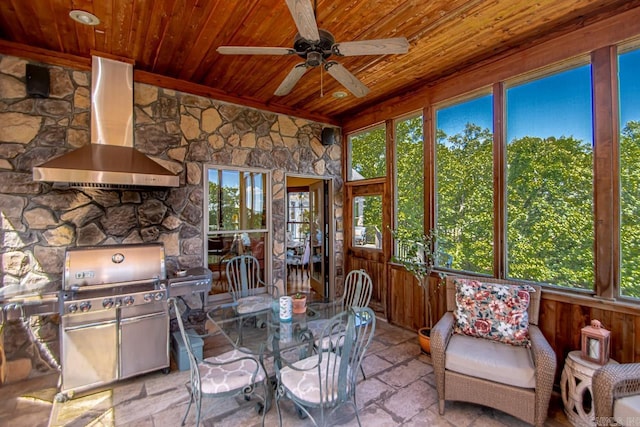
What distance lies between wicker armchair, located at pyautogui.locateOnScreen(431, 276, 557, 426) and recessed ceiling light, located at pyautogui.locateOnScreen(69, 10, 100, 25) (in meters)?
3.80

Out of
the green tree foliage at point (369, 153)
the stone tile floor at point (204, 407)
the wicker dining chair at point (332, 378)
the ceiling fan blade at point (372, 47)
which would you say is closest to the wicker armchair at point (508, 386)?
the stone tile floor at point (204, 407)

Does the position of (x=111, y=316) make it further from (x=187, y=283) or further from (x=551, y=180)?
(x=551, y=180)

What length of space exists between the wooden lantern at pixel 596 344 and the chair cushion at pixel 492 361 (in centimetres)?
37

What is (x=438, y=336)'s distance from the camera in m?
2.41

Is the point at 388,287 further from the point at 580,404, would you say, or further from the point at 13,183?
the point at 13,183

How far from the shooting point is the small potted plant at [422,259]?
343 centimetres

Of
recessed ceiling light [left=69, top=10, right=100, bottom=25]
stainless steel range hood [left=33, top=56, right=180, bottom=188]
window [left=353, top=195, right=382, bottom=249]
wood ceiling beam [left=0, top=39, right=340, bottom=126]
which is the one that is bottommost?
window [left=353, top=195, right=382, bottom=249]

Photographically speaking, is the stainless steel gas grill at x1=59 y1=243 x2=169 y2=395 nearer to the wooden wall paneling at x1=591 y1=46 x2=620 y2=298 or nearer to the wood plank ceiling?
the wood plank ceiling

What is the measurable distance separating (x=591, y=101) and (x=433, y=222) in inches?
71.8

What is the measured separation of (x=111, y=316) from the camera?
259 cm

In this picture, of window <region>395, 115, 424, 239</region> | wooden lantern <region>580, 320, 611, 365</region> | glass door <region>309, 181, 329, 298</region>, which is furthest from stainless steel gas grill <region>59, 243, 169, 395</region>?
wooden lantern <region>580, 320, 611, 365</region>

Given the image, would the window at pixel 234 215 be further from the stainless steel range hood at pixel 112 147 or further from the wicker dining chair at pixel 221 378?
the wicker dining chair at pixel 221 378

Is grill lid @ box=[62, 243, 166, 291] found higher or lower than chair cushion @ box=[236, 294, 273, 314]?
higher

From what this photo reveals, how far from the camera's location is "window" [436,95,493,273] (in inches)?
127
